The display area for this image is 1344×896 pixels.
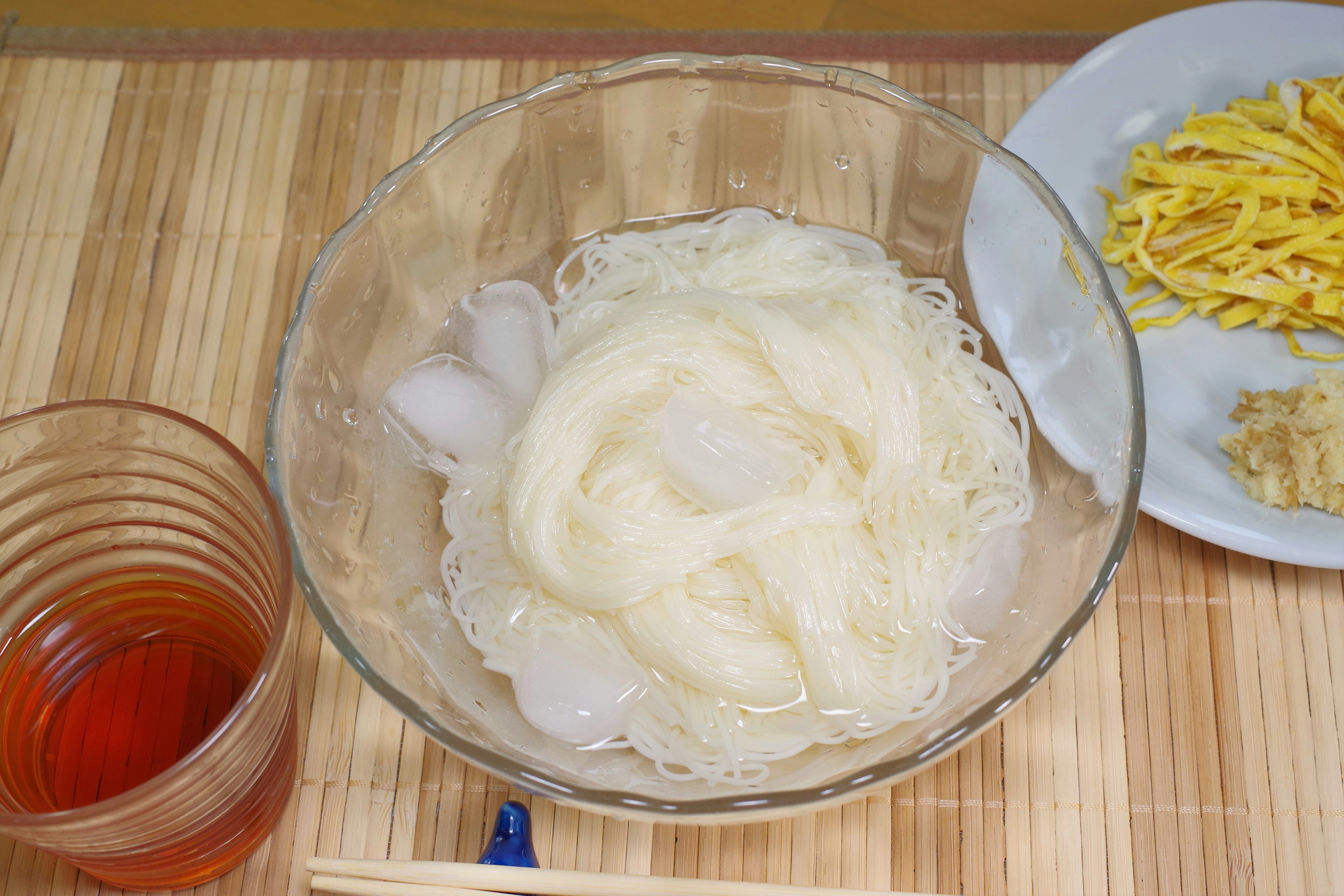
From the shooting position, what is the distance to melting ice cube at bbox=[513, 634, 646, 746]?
1.83 metres

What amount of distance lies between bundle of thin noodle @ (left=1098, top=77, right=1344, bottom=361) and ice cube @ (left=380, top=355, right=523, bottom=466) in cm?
152

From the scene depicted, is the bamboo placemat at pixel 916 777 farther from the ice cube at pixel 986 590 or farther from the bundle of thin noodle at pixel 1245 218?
the bundle of thin noodle at pixel 1245 218

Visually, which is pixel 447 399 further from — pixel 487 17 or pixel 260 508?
pixel 487 17

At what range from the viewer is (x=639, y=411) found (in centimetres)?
207

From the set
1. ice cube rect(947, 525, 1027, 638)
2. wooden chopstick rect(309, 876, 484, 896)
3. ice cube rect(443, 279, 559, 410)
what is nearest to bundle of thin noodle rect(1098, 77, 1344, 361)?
ice cube rect(947, 525, 1027, 638)

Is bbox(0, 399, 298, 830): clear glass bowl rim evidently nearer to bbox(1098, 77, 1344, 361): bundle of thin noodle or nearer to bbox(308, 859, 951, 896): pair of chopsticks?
bbox(308, 859, 951, 896): pair of chopsticks

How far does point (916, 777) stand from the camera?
2.08m

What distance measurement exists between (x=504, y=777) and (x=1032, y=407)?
125cm

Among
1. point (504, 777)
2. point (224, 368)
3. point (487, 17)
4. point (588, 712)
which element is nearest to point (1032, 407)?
point (588, 712)

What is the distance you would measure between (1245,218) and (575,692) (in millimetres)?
1947

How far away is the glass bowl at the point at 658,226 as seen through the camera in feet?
5.69

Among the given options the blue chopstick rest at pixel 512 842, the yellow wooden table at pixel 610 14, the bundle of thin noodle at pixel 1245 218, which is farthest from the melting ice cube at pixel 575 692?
the yellow wooden table at pixel 610 14

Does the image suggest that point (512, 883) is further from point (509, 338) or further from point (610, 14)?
point (610, 14)

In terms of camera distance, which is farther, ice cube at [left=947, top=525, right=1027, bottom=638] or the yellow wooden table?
the yellow wooden table
